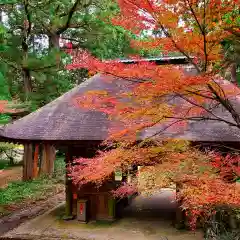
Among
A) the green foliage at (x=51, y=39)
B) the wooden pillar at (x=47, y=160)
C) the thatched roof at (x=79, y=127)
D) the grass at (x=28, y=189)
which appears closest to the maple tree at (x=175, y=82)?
the thatched roof at (x=79, y=127)

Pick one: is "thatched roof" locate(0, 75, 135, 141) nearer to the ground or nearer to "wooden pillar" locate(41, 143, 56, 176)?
the ground

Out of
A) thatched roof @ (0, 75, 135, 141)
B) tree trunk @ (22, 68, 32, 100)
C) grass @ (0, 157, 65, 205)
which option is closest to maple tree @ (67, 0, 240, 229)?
thatched roof @ (0, 75, 135, 141)

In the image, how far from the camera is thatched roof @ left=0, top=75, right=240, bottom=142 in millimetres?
9523

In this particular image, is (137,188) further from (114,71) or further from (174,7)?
(174,7)

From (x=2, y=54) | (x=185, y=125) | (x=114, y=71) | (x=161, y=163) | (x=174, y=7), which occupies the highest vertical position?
(x=2, y=54)

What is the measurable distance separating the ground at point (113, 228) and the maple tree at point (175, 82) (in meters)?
2.56

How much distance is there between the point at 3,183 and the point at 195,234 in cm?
1134

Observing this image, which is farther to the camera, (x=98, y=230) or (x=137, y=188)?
(x=98, y=230)

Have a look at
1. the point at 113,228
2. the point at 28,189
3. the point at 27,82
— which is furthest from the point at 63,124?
the point at 27,82

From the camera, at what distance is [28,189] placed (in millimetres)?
15773

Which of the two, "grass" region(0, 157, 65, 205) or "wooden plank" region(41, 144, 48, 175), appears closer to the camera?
"grass" region(0, 157, 65, 205)

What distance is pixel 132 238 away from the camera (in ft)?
30.6

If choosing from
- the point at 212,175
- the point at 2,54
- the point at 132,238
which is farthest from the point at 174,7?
the point at 2,54

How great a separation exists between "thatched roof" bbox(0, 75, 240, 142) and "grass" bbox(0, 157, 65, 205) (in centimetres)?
431
